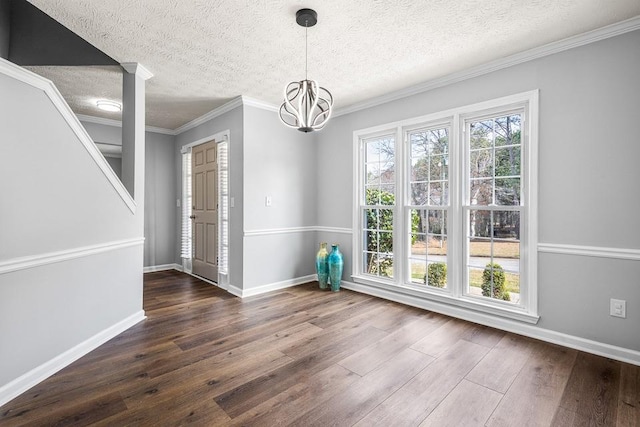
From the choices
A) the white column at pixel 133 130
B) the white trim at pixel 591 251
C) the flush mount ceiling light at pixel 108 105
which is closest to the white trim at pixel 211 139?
the flush mount ceiling light at pixel 108 105

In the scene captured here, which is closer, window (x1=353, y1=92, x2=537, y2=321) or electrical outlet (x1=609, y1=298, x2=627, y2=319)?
electrical outlet (x1=609, y1=298, x2=627, y2=319)

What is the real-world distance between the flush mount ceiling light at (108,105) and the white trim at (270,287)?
9.47ft

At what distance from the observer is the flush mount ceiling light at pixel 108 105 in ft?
13.4

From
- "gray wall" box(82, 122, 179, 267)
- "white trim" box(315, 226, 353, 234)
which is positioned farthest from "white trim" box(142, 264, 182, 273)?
"white trim" box(315, 226, 353, 234)

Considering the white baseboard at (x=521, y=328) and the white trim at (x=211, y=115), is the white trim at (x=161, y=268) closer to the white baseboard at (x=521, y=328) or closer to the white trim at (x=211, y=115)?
the white trim at (x=211, y=115)

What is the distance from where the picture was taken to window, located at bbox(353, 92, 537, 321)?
278 cm

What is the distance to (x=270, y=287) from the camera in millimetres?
4145

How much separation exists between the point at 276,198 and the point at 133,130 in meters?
1.83

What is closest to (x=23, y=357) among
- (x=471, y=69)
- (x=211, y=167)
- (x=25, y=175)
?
(x=25, y=175)

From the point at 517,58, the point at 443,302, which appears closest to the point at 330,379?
the point at 443,302

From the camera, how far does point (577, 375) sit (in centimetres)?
208

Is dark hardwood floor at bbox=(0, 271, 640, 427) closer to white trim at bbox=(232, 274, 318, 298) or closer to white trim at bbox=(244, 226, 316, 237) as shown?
white trim at bbox=(232, 274, 318, 298)

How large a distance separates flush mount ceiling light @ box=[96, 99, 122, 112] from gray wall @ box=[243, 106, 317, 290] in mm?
1836

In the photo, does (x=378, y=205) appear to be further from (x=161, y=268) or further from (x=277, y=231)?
(x=161, y=268)
